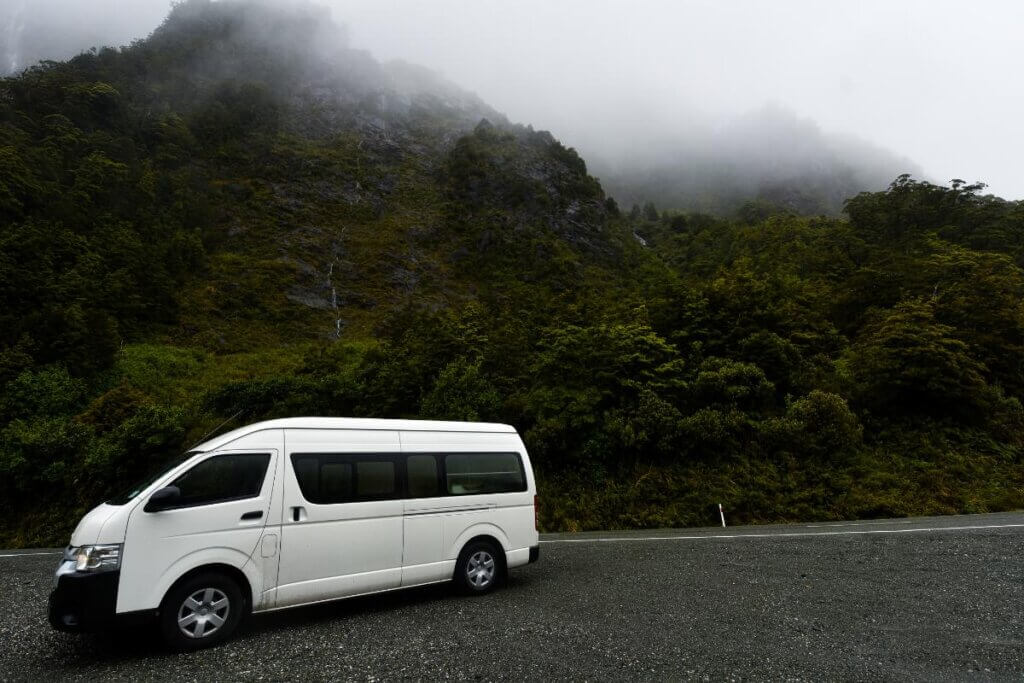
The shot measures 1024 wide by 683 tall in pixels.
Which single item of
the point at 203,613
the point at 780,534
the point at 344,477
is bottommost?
the point at 780,534

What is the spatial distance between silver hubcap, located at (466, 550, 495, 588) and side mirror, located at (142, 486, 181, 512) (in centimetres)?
397

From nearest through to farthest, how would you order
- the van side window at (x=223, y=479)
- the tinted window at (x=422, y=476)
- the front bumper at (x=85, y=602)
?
1. the front bumper at (x=85, y=602)
2. the van side window at (x=223, y=479)
3. the tinted window at (x=422, y=476)

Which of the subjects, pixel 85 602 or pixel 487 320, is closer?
pixel 85 602

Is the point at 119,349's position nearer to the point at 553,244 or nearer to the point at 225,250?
the point at 225,250

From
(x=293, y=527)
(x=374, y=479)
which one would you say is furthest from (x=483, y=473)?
(x=293, y=527)

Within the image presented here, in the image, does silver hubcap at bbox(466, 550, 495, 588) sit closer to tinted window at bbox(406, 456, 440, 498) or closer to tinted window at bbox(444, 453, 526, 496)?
tinted window at bbox(444, 453, 526, 496)

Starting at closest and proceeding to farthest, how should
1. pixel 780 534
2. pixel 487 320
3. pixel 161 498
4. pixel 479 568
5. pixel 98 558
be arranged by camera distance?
1. pixel 98 558
2. pixel 161 498
3. pixel 479 568
4. pixel 780 534
5. pixel 487 320

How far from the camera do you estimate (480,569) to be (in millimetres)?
7391

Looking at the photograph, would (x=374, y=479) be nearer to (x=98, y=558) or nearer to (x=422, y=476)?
(x=422, y=476)

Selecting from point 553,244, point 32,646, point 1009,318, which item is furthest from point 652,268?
point 32,646

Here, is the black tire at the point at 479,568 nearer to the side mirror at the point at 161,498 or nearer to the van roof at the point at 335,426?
the van roof at the point at 335,426

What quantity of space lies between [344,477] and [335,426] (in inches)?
27.4

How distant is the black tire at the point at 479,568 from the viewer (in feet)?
23.5

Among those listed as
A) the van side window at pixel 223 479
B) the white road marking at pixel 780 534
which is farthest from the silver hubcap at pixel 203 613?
the white road marking at pixel 780 534
